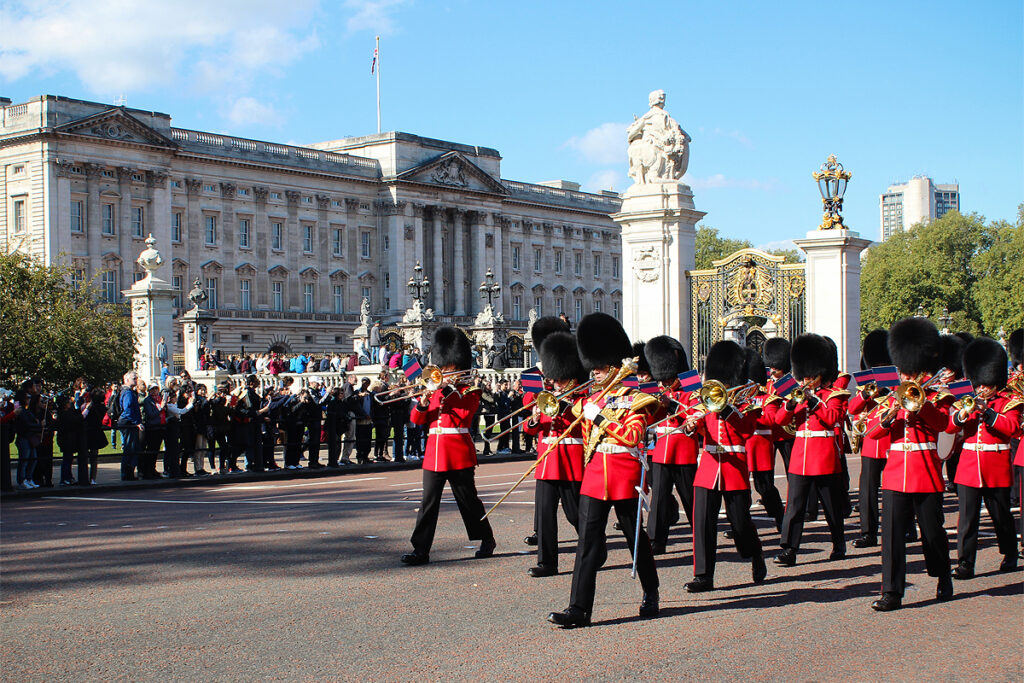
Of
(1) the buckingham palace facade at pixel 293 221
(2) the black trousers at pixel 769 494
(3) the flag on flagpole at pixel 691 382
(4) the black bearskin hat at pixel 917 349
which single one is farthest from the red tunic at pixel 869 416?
(1) the buckingham palace facade at pixel 293 221

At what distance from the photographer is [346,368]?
108 feet

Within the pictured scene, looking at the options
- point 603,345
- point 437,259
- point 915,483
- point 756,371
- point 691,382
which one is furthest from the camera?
point 437,259

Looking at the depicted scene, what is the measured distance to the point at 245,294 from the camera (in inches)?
2719

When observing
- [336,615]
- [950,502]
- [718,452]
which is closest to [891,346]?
[718,452]

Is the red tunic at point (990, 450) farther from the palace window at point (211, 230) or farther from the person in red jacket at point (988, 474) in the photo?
the palace window at point (211, 230)

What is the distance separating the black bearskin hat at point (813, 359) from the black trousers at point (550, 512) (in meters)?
2.56

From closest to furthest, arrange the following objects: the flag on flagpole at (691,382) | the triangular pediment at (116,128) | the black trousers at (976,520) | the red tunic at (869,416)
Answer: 1. the flag on flagpole at (691,382)
2. the red tunic at (869,416)
3. the black trousers at (976,520)
4. the triangular pediment at (116,128)

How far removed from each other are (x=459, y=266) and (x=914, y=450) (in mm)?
72243

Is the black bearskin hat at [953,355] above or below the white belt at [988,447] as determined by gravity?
above

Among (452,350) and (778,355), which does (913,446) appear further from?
(778,355)

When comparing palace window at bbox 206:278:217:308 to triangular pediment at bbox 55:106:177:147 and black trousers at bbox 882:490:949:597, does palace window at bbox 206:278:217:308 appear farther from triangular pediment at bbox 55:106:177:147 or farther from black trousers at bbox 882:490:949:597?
black trousers at bbox 882:490:949:597

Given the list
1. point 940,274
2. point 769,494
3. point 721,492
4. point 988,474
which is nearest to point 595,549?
point 721,492

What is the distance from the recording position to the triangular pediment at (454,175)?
75.8 m

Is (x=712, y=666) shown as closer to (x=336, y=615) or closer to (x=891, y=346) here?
(x=336, y=615)
